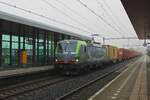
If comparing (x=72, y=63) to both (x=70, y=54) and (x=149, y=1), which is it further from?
(x=149, y=1)

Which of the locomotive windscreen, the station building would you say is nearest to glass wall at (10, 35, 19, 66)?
the station building

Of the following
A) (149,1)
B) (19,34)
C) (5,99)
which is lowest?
(5,99)

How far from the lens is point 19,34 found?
2641cm

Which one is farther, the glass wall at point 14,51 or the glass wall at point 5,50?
the glass wall at point 14,51

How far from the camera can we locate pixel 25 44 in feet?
89.8

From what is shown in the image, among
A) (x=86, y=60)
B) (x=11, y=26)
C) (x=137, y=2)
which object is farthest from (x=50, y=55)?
(x=137, y=2)

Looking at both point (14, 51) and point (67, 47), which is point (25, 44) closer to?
point (14, 51)

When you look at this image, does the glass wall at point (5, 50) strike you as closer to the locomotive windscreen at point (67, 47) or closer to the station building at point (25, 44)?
the station building at point (25, 44)

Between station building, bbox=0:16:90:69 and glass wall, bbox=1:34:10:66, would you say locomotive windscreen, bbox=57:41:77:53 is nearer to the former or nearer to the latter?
→ station building, bbox=0:16:90:69

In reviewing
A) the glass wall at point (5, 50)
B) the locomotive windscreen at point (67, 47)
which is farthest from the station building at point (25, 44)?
the locomotive windscreen at point (67, 47)

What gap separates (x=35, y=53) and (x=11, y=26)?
19.9ft

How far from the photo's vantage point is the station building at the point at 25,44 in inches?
948

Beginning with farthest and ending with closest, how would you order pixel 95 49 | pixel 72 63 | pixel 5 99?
1. pixel 95 49
2. pixel 72 63
3. pixel 5 99

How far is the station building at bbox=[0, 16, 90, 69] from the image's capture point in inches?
948
